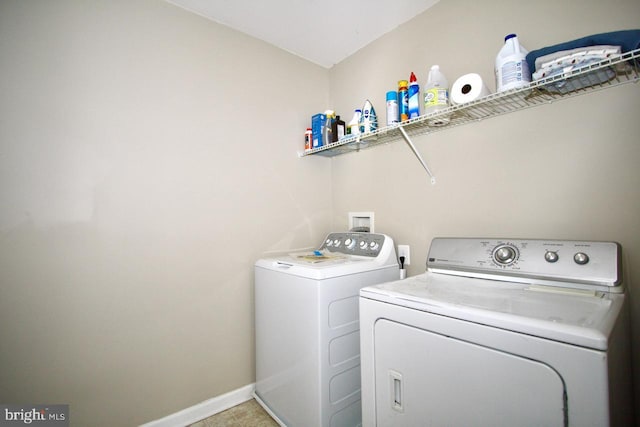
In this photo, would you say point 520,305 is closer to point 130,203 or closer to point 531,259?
point 531,259

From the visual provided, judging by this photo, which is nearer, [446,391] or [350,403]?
[446,391]

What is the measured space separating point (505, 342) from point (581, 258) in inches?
22.6

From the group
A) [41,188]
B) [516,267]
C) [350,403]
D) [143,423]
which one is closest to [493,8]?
[516,267]

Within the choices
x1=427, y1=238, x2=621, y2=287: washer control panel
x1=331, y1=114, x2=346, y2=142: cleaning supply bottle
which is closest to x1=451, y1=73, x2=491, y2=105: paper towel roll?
x1=427, y1=238, x2=621, y2=287: washer control panel

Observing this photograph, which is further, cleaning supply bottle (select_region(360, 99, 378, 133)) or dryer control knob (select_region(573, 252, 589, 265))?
cleaning supply bottle (select_region(360, 99, 378, 133))

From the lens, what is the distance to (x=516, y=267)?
1.16 metres

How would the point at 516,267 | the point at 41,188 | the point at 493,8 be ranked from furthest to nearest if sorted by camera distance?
1. the point at 493,8
2. the point at 41,188
3. the point at 516,267

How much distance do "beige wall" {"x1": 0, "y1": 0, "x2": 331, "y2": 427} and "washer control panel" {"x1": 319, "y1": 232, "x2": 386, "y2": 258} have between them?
16.0 inches

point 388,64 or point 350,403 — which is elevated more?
point 388,64

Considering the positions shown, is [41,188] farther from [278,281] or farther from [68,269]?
[278,281]

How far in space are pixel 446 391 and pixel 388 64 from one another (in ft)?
6.69

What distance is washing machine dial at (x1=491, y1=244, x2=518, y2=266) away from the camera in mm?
1194

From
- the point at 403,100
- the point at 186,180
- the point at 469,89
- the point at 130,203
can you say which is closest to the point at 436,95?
the point at 469,89

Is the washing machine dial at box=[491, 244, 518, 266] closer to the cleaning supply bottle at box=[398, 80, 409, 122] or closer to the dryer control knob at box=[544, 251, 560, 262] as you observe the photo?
the dryer control knob at box=[544, 251, 560, 262]
